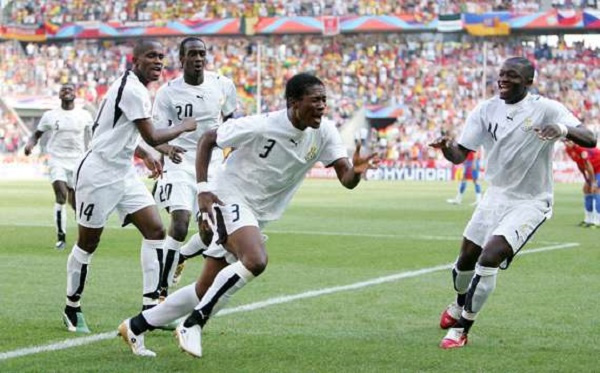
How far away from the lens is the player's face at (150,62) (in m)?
9.34

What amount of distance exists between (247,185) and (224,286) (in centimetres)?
85

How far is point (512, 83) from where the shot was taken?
9.05 meters

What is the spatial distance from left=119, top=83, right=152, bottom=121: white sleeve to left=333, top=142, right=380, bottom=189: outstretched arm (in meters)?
1.78

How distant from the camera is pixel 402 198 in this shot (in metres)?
33.9

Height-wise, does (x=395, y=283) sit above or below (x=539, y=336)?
below

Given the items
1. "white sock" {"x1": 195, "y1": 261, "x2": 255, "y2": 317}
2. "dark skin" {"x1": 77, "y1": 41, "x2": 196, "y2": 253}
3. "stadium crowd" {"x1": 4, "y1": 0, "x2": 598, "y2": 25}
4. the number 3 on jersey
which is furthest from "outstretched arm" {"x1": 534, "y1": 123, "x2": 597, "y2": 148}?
"stadium crowd" {"x1": 4, "y1": 0, "x2": 598, "y2": 25}

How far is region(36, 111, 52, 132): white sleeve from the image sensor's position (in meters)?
18.1

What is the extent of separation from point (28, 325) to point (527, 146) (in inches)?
173

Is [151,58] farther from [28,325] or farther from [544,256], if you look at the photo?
[544,256]

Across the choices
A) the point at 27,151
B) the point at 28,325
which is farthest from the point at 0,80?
the point at 28,325

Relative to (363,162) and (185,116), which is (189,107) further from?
(363,162)

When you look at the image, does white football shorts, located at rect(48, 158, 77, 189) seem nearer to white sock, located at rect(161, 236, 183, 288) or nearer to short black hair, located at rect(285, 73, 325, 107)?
white sock, located at rect(161, 236, 183, 288)

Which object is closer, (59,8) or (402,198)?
(402,198)

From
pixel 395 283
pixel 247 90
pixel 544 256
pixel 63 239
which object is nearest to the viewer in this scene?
pixel 395 283
